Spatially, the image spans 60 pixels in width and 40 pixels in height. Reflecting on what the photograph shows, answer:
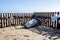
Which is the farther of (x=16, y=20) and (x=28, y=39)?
(x=16, y=20)

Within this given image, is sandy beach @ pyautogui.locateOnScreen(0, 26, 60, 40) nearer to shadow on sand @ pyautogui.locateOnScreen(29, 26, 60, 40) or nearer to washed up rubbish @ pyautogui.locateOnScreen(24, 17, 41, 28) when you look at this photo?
shadow on sand @ pyautogui.locateOnScreen(29, 26, 60, 40)

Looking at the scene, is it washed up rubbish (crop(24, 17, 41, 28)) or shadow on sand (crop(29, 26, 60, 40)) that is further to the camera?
washed up rubbish (crop(24, 17, 41, 28))

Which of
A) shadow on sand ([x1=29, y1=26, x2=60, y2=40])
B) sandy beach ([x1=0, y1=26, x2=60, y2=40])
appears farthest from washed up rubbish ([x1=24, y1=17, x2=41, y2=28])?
sandy beach ([x1=0, y1=26, x2=60, y2=40])

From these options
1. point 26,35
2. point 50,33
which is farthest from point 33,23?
point 26,35

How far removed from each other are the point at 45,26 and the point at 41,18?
0.87 m

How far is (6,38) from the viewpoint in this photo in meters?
7.39

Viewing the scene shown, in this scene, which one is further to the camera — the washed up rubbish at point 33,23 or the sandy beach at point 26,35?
the washed up rubbish at point 33,23

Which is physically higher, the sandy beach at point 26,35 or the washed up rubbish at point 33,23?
the washed up rubbish at point 33,23

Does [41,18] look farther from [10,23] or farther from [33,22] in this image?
[10,23]

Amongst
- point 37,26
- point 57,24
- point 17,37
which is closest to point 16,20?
point 37,26

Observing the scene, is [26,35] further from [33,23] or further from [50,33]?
[33,23]

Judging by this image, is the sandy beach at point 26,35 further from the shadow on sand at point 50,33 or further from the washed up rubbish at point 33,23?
the washed up rubbish at point 33,23

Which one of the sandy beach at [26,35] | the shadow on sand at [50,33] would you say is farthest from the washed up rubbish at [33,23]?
the sandy beach at [26,35]

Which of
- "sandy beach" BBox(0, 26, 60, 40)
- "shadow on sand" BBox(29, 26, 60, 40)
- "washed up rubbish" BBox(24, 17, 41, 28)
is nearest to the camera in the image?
"sandy beach" BBox(0, 26, 60, 40)
